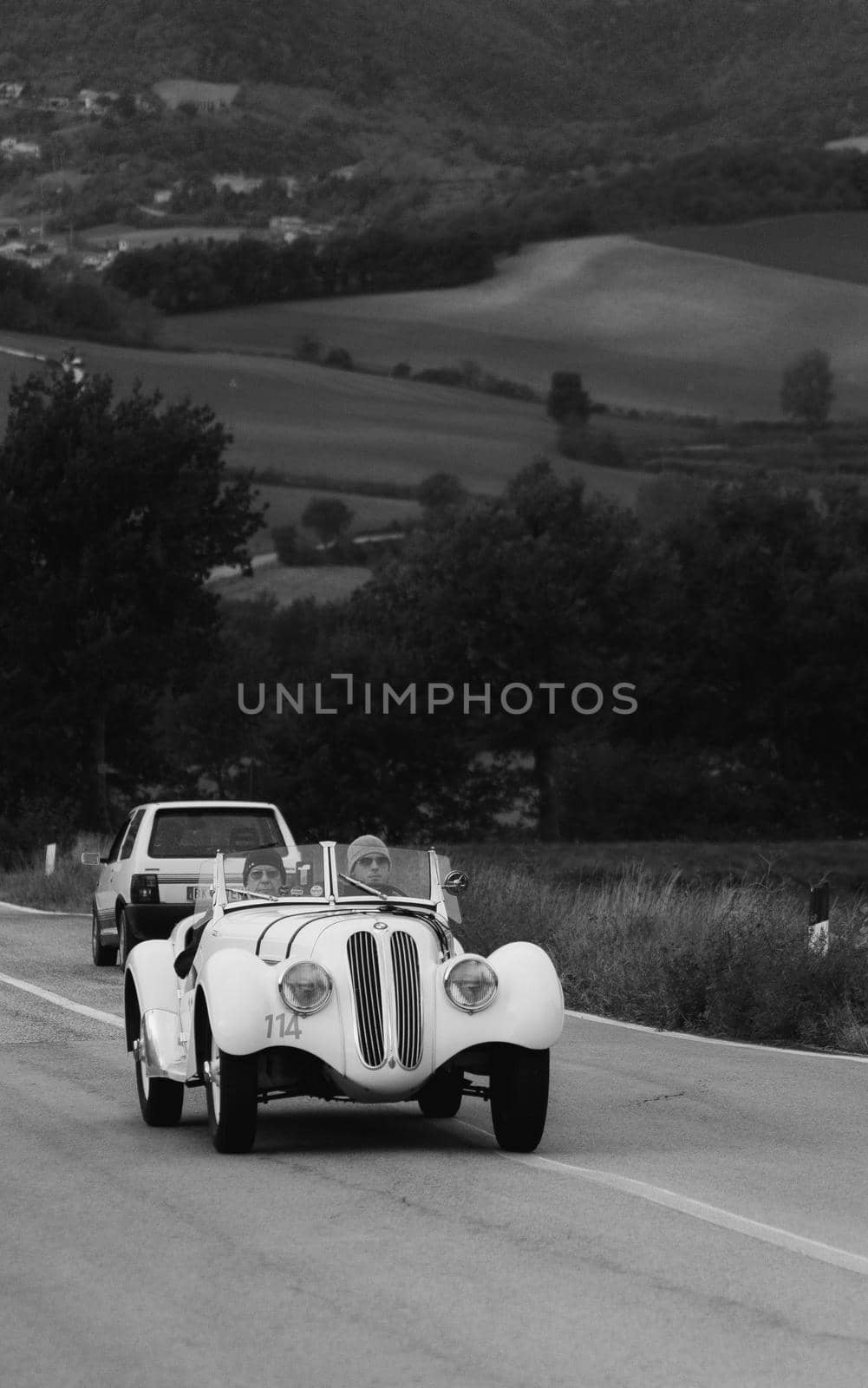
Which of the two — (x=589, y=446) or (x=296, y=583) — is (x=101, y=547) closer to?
(x=296, y=583)

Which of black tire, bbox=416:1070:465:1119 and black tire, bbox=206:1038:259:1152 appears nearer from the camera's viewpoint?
black tire, bbox=206:1038:259:1152

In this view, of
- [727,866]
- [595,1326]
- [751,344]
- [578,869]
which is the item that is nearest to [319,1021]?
[595,1326]

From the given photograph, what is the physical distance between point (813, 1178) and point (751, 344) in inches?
5703

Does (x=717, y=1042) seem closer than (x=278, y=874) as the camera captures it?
No

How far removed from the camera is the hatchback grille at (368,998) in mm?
9562

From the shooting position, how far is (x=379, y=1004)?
9.60m

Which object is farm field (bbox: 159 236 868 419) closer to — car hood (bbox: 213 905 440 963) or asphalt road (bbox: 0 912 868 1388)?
asphalt road (bbox: 0 912 868 1388)

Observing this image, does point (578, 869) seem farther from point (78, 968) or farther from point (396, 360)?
point (396, 360)

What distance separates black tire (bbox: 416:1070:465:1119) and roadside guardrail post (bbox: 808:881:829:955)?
6.04 m

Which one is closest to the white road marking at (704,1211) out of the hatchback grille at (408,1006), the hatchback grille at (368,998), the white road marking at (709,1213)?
the white road marking at (709,1213)

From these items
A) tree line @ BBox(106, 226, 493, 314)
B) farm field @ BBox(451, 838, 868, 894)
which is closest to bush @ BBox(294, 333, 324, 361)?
tree line @ BBox(106, 226, 493, 314)

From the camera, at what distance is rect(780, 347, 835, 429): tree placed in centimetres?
14850

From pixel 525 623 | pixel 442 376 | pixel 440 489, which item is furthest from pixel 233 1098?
pixel 442 376

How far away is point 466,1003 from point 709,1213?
162 centimetres
